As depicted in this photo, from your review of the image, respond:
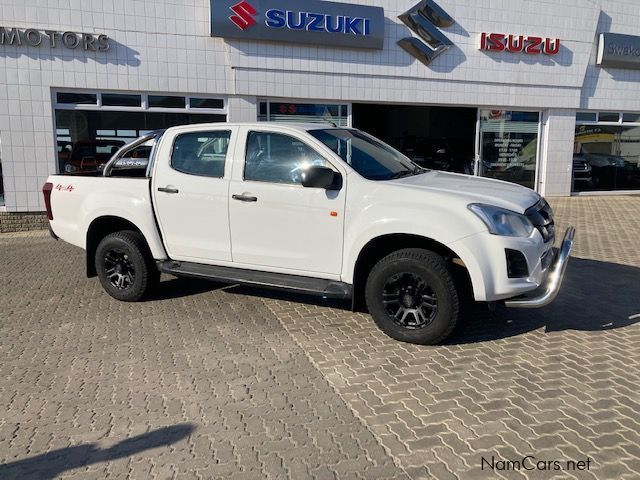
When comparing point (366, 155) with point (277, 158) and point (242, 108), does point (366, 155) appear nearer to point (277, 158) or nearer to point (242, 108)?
point (277, 158)

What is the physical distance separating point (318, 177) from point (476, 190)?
4.42ft

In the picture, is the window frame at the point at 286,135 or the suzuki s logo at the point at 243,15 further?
the suzuki s logo at the point at 243,15

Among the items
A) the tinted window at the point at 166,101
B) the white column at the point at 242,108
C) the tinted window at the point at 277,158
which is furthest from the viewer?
the white column at the point at 242,108

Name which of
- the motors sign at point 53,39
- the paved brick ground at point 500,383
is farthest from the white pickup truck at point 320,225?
the motors sign at point 53,39

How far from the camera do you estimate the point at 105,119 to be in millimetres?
10742

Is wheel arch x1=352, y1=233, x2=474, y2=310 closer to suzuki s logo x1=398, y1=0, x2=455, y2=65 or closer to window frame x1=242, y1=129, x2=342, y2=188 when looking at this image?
window frame x1=242, y1=129, x2=342, y2=188

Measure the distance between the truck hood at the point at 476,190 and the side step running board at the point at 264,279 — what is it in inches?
41.3

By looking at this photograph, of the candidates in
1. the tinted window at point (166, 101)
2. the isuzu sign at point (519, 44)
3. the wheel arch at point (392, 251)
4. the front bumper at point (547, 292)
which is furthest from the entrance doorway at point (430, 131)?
the front bumper at point (547, 292)

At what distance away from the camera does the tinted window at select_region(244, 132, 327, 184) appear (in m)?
4.95

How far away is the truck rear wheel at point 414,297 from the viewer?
Result: 4.36 m

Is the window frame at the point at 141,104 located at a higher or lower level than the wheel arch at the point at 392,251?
higher

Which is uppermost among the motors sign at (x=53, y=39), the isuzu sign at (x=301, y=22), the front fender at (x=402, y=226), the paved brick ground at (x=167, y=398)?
the isuzu sign at (x=301, y=22)

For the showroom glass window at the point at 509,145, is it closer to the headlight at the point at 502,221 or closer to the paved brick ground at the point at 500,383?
the paved brick ground at the point at 500,383

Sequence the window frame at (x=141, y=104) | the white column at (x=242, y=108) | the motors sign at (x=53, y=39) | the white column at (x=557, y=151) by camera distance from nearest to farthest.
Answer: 1. the motors sign at (x=53, y=39)
2. the window frame at (x=141, y=104)
3. the white column at (x=242, y=108)
4. the white column at (x=557, y=151)
